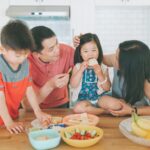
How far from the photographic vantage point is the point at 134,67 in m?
1.62

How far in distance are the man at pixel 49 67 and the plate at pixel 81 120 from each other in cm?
25

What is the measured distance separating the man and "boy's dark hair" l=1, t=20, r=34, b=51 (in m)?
0.27

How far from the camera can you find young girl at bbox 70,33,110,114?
179 centimetres

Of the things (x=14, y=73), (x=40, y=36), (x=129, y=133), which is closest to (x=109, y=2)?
(x=40, y=36)

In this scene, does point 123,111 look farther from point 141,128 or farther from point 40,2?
point 40,2

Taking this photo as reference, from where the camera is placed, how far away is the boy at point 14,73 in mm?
1372

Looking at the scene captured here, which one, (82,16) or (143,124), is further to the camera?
(82,16)

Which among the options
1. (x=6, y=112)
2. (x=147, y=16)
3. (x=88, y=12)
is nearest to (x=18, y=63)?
(x=6, y=112)

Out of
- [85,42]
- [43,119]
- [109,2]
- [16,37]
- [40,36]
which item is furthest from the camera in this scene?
[109,2]

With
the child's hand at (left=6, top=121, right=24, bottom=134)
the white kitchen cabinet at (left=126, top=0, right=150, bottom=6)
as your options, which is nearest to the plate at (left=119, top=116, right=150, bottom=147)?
the child's hand at (left=6, top=121, right=24, bottom=134)

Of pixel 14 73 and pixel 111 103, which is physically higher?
pixel 14 73

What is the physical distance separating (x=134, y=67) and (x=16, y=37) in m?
0.66

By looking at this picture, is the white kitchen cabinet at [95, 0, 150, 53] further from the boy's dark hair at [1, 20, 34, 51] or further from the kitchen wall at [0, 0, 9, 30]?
the boy's dark hair at [1, 20, 34, 51]

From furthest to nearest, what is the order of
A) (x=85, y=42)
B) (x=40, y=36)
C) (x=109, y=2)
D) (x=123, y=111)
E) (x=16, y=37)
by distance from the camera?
(x=109, y=2) < (x=85, y=42) < (x=40, y=36) < (x=123, y=111) < (x=16, y=37)
